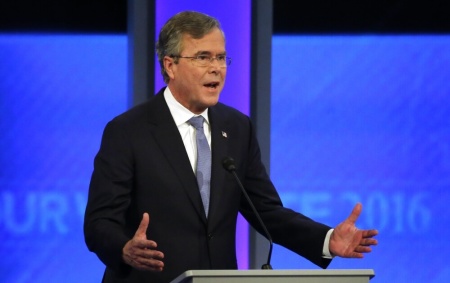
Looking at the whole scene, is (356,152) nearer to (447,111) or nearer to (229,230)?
(447,111)

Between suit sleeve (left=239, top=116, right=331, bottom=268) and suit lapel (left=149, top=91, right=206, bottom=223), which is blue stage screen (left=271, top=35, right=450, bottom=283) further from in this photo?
suit lapel (left=149, top=91, right=206, bottom=223)

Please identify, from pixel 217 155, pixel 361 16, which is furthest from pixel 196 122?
pixel 361 16

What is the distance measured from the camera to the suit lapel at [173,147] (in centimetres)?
286

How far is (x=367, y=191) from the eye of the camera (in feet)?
15.5

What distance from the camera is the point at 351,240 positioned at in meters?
2.68

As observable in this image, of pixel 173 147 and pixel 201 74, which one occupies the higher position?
pixel 201 74

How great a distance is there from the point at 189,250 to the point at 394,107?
7.41 ft

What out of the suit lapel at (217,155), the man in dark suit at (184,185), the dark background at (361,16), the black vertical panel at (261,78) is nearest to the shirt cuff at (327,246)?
the man in dark suit at (184,185)

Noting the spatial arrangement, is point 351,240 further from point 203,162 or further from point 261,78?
point 261,78

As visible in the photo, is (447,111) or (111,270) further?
(447,111)

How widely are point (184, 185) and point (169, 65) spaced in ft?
1.36

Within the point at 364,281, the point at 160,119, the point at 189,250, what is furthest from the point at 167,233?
the point at 364,281

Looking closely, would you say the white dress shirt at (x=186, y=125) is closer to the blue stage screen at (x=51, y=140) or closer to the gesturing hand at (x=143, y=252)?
the gesturing hand at (x=143, y=252)

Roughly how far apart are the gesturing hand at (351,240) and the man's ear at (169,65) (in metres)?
0.73
